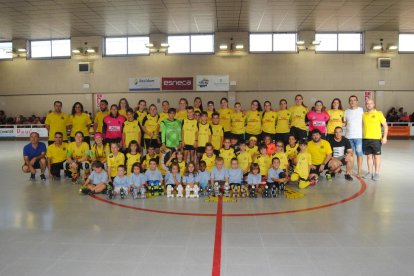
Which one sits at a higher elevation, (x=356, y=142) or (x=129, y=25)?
(x=129, y=25)

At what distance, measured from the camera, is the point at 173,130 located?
812cm

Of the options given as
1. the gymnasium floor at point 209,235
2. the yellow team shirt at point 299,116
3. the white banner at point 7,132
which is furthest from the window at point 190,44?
the gymnasium floor at point 209,235

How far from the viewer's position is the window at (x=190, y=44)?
62.9 feet

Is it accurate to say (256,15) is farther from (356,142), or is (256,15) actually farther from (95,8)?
(356,142)

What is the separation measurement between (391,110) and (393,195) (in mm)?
14248

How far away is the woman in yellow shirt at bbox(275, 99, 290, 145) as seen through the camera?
9.05 metres

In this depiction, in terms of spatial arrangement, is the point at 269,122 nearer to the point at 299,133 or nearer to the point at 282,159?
the point at 299,133

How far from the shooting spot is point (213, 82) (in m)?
19.3

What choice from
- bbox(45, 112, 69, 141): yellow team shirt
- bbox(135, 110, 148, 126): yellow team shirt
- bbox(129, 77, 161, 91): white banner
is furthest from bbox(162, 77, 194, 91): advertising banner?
bbox(135, 110, 148, 126): yellow team shirt

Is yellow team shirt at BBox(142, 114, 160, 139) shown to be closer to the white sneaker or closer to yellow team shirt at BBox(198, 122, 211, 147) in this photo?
yellow team shirt at BBox(198, 122, 211, 147)

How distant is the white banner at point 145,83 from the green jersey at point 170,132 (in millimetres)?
11824

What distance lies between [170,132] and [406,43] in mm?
17192

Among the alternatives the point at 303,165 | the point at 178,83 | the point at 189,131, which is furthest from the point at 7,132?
the point at 303,165

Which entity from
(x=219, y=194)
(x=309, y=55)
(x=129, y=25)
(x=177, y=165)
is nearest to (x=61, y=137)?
(x=177, y=165)
